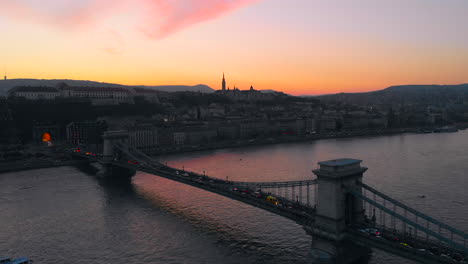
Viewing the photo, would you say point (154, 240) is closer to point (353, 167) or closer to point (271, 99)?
point (353, 167)

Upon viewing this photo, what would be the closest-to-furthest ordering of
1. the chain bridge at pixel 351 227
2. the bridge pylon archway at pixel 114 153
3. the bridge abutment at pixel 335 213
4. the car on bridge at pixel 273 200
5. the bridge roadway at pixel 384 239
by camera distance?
the bridge roadway at pixel 384 239 → the chain bridge at pixel 351 227 → the bridge abutment at pixel 335 213 → the car on bridge at pixel 273 200 → the bridge pylon archway at pixel 114 153

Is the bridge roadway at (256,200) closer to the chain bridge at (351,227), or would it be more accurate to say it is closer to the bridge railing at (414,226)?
the chain bridge at (351,227)

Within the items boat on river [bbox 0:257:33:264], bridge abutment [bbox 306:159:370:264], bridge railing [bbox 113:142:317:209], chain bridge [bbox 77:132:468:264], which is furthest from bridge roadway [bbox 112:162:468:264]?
boat on river [bbox 0:257:33:264]

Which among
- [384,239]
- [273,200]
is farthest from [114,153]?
[384,239]

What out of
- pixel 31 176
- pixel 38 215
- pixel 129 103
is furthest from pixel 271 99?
pixel 38 215

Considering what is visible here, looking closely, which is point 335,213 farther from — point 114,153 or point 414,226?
point 114,153

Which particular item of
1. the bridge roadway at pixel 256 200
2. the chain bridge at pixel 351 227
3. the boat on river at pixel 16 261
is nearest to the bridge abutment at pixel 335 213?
the chain bridge at pixel 351 227

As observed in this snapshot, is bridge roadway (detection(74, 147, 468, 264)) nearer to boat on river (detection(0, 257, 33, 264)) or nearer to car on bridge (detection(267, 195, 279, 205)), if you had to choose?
car on bridge (detection(267, 195, 279, 205))
